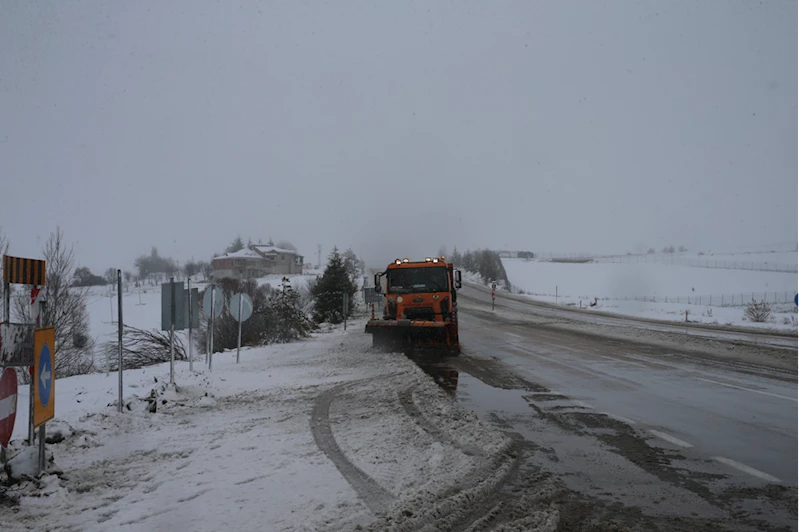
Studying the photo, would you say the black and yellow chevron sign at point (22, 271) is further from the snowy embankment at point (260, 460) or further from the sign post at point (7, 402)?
the snowy embankment at point (260, 460)

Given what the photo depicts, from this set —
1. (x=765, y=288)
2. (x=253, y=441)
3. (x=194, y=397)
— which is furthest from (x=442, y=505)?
(x=765, y=288)

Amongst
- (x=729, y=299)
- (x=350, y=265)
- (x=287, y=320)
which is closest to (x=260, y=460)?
(x=287, y=320)

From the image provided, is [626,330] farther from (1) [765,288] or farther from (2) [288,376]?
(1) [765,288]

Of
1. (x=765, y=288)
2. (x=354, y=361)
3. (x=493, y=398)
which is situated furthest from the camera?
(x=765, y=288)

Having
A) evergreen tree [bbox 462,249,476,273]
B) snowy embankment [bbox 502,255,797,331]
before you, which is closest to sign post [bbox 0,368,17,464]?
snowy embankment [bbox 502,255,797,331]

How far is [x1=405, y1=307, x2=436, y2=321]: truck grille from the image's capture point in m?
18.3

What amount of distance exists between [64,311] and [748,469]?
21532 millimetres

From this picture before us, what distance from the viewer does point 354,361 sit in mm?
15484

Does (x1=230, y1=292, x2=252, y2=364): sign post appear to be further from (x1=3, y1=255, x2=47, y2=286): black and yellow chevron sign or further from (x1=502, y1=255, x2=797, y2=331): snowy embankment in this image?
(x1=502, y1=255, x2=797, y2=331): snowy embankment

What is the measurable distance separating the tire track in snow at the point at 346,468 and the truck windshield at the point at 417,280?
967 centimetres

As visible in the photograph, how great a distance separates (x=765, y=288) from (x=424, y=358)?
169 feet

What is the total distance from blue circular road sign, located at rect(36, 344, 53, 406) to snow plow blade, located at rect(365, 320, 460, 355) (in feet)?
39.3

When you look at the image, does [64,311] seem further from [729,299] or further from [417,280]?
→ [729,299]

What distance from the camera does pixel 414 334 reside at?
1731 cm
